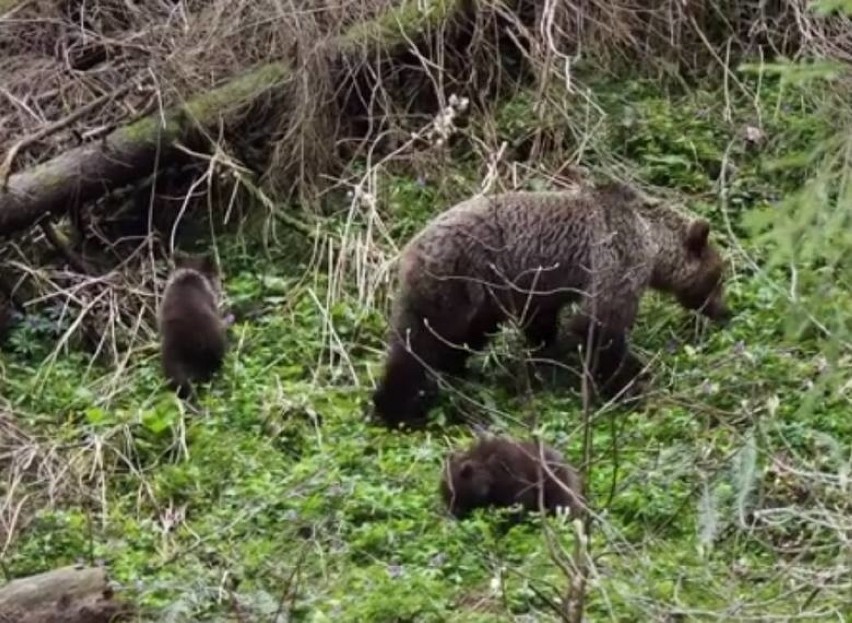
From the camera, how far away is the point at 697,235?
1035cm

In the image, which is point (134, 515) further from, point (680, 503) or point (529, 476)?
point (680, 503)

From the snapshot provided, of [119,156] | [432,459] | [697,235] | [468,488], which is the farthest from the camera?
[119,156]

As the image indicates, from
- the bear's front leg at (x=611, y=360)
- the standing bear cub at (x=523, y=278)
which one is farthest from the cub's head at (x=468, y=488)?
the bear's front leg at (x=611, y=360)

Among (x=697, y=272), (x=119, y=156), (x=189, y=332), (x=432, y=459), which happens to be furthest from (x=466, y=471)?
(x=119, y=156)

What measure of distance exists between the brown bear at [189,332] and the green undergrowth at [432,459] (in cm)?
12

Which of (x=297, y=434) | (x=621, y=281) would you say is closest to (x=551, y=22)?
(x=621, y=281)

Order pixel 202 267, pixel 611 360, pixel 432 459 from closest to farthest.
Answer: pixel 432 459, pixel 611 360, pixel 202 267

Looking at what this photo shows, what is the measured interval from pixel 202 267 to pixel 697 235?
2.75 meters

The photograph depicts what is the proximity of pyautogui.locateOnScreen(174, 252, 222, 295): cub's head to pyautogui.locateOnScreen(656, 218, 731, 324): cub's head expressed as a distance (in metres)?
2.47

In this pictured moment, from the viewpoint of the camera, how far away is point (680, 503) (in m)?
8.22

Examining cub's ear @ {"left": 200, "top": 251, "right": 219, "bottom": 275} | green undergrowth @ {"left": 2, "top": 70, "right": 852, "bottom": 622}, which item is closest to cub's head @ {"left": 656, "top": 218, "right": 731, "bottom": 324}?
green undergrowth @ {"left": 2, "top": 70, "right": 852, "bottom": 622}

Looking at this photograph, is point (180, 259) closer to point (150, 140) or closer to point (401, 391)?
point (150, 140)

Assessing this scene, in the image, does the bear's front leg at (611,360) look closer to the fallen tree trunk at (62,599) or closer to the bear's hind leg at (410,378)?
the bear's hind leg at (410,378)

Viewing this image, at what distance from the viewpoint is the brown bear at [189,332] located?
1002 cm
